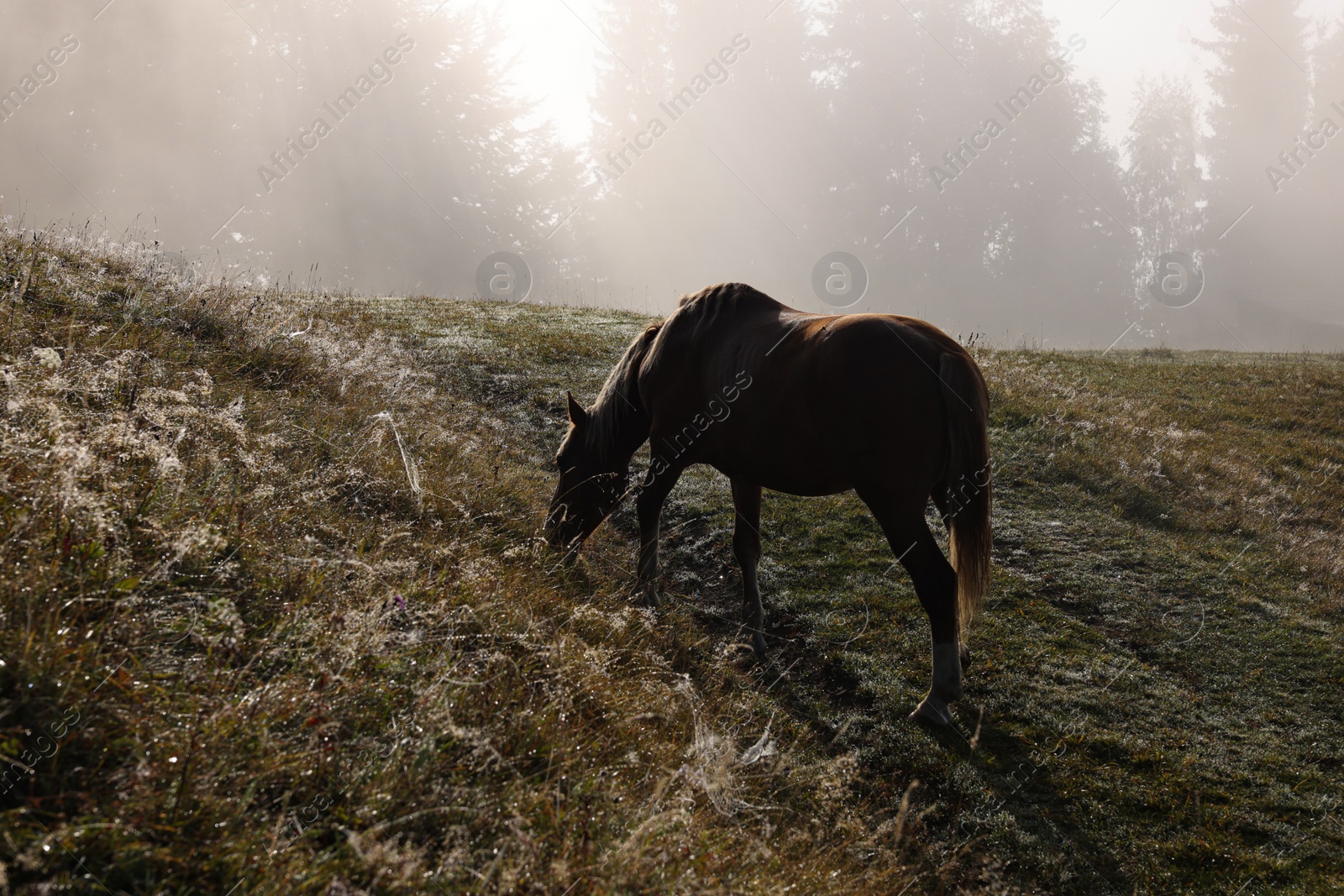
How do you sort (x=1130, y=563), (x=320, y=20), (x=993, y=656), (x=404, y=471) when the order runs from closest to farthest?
(x=993, y=656) < (x=404, y=471) < (x=1130, y=563) < (x=320, y=20)

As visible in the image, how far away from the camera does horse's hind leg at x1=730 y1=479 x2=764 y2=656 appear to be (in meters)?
5.45

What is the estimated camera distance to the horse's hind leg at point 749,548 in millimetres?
5453

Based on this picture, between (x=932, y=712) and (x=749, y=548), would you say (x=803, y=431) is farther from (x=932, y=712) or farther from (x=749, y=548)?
(x=932, y=712)

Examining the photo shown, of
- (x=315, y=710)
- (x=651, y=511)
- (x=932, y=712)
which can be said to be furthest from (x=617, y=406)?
(x=315, y=710)

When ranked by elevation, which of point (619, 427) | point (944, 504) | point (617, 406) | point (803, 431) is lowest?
point (944, 504)

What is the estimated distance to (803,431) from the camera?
478 cm

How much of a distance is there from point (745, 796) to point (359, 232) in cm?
3929

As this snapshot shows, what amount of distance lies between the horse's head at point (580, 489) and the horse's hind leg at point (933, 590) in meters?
2.51

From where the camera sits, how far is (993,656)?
497 cm

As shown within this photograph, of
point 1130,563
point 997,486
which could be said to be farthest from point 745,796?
point 997,486

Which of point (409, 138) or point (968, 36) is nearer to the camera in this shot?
point (409, 138)

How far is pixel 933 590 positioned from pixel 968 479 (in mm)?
734

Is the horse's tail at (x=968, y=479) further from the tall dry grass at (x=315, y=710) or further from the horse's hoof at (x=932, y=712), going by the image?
the tall dry grass at (x=315, y=710)

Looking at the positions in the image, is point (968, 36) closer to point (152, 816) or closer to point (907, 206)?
point (907, 206)
